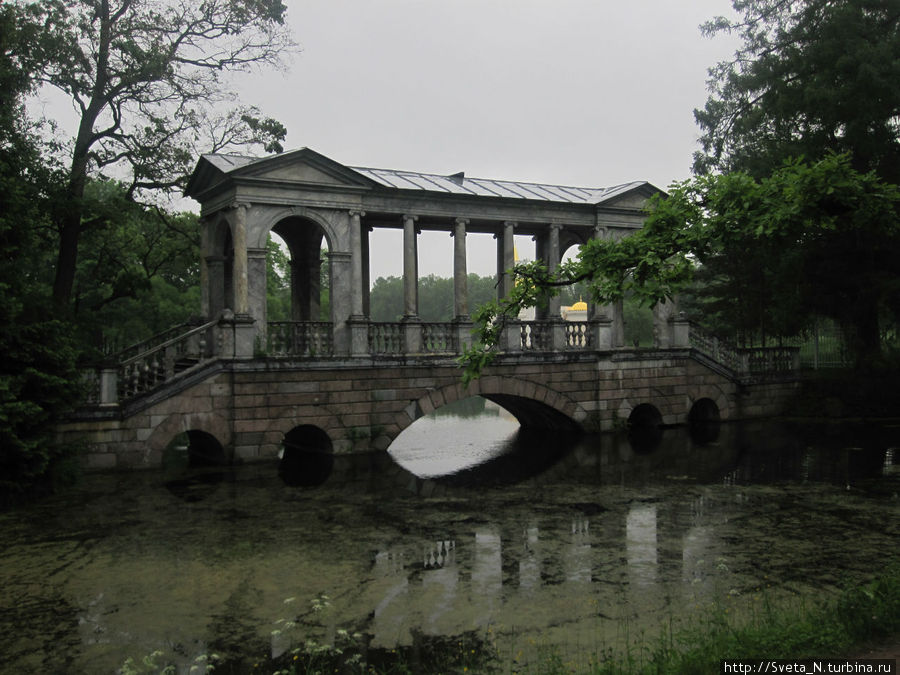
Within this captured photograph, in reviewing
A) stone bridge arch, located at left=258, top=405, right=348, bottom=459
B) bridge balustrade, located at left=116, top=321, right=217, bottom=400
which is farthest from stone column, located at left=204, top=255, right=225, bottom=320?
stone bridge arch, located at left=258, top=405, right=348, bottom=459

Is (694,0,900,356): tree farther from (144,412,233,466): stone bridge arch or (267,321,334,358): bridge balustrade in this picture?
(144,412,233,466): stone bridge arch

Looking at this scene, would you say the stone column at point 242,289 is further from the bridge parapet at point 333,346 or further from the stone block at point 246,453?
the stone block at point 246,453

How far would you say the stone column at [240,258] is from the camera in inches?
647

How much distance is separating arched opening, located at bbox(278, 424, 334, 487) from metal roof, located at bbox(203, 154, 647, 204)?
619cm

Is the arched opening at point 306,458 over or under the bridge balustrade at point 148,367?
under

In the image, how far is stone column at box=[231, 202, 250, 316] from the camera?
53.9 feet

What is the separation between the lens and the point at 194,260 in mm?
22781

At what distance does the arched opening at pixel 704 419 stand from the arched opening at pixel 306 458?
989cm

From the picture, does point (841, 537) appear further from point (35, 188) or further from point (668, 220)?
point (35, 188)

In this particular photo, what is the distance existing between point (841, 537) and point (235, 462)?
1129 centimetres

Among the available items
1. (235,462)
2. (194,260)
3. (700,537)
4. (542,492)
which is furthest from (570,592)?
(194,260)

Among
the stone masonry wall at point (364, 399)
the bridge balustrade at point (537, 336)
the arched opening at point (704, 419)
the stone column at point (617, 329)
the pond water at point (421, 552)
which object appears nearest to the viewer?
the pond water at point (421, 552)

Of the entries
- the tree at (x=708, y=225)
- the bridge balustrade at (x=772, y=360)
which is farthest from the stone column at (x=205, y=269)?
the bridge balustrade at (x=772, y=360)

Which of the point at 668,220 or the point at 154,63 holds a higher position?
the point at 154,63
